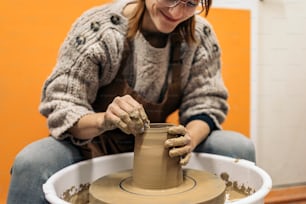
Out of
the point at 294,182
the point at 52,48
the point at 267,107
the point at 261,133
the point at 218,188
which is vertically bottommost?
the point at 294,182

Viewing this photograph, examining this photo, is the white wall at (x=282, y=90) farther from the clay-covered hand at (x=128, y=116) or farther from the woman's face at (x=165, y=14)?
the clay-covered hand at (x=128, y=116)

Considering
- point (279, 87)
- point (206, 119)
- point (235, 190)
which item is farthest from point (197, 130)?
point (279, 87)

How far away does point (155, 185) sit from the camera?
86 cm

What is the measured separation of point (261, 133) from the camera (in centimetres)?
191

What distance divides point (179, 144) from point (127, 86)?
36 cm

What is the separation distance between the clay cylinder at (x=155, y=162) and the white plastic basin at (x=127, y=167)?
0.72 feet

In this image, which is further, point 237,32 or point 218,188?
point 237,32

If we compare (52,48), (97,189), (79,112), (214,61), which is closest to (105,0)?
(52,48)

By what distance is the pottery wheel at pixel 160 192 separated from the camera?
0.81 m

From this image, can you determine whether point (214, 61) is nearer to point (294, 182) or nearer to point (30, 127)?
point (30, 127)

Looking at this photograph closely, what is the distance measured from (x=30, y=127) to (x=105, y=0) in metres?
0.60

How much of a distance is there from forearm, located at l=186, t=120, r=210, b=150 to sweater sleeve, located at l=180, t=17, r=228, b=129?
44 mm

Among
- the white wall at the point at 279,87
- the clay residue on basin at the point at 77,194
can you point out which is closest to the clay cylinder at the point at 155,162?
the clay residue on basin at the point at 77,194

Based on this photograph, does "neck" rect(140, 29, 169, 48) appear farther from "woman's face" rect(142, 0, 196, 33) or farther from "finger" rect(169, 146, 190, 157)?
"finger" rect(169, 146, 190, 157)
